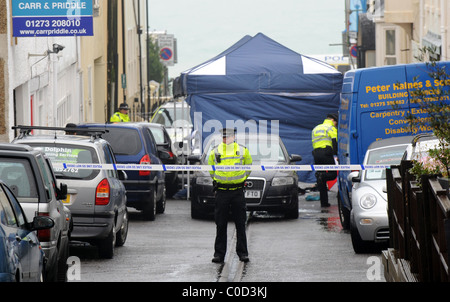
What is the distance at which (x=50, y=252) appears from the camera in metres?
10.7

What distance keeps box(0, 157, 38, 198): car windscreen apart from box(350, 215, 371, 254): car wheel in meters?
5.18

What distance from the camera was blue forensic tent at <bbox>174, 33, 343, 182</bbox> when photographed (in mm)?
26000

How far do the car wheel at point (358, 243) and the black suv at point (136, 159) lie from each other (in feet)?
18.6

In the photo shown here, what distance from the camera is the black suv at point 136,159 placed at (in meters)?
19.7

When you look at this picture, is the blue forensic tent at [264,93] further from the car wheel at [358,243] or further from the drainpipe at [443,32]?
the car wheel at [358,243]

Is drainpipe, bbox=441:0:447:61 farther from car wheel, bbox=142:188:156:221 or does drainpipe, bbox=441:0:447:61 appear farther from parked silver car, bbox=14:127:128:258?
parked silver car, bbox=14:127:128:258

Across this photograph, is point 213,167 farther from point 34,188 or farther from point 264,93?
point 264,93

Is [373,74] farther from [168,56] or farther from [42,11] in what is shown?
[168,56]

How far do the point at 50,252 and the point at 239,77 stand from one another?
623 inches

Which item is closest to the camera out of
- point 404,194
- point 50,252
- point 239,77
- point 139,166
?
point 404,194

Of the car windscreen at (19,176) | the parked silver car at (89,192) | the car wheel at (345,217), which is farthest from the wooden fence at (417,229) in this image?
the car wheel at (345,217)

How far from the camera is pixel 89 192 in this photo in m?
14.1

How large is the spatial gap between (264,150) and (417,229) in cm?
1342
